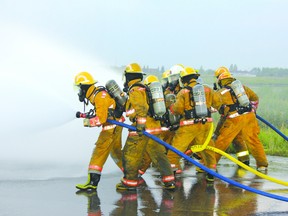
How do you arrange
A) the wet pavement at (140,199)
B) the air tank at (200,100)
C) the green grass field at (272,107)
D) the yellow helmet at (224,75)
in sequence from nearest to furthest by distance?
the wet pavement at (140,199) < the air tank at (200,100) < the yellow helmet at (224,75) < the green grass field at (272,107)

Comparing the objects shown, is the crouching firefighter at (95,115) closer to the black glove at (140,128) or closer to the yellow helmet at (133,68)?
the yellow helmet at (133,68)

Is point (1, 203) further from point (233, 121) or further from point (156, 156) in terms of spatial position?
point (233, 121)

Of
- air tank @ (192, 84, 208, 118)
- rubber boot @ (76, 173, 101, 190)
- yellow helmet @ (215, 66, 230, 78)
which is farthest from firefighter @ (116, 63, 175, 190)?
yellow helmet @ (215, 66, 230, 78)

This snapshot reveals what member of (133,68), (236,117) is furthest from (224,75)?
(133,68)

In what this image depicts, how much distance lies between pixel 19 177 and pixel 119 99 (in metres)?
2.17

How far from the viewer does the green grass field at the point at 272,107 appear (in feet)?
50.3

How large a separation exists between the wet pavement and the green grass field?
202 inches

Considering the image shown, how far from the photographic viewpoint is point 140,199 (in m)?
8.30

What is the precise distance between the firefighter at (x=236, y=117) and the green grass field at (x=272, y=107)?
312 cm

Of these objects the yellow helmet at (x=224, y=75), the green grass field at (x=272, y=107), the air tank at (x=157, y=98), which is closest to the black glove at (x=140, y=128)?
the air tank at (x=157, y=98)

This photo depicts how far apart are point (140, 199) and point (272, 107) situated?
30827 millimetres

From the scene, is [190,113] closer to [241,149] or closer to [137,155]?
[137,155]

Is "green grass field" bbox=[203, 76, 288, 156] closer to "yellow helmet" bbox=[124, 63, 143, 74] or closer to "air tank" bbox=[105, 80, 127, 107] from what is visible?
"yellow helmet" bbox=[124, 63, 143, 74]

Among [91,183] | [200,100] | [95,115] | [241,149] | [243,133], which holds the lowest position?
[241,149]
